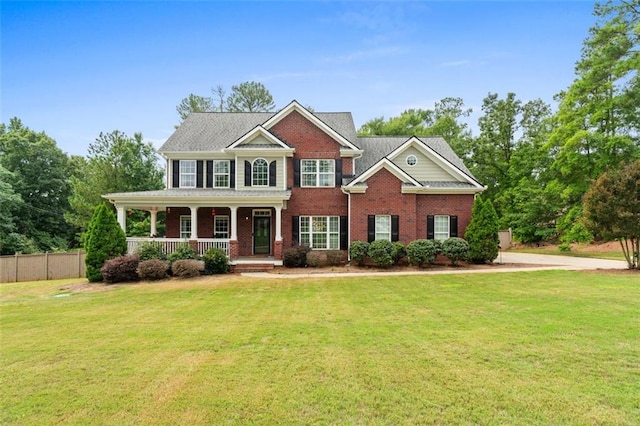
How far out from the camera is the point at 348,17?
15.4 metres

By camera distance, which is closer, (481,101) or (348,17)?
(348,17)

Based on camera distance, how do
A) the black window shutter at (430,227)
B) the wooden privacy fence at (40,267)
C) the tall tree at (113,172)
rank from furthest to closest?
the tall tree at (113,172)
the black window shutter at (430,227)
the wooden privacy fence at (40,267)

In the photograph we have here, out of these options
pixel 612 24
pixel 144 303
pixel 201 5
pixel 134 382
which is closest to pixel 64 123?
pixel 201 5

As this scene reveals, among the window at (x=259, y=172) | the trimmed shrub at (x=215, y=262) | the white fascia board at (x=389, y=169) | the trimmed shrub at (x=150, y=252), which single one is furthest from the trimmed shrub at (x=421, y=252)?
the trimmed shrub at (x=150, y=252)

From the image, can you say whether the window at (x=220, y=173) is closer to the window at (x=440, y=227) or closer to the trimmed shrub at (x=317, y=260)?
the trimmed shrub at (x=317, y=260)

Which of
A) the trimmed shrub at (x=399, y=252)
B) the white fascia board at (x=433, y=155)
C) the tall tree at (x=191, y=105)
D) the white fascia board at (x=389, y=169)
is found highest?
the tall tree at (x=191, y=105)

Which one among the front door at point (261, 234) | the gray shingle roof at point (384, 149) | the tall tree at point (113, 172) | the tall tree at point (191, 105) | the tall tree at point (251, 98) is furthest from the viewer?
the tall tree at point (251, 98)

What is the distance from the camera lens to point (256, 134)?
18.9 metres

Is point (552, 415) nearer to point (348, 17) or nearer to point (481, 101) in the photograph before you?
point (348, 17)

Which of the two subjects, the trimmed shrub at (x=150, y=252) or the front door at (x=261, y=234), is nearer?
the trimmed shrub at (x=150, y=252)

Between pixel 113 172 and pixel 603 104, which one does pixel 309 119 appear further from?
pixel 603 104

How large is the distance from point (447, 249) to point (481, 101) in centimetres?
2617

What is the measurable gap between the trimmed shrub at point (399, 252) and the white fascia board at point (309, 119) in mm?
5786

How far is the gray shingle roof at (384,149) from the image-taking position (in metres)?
20.7
